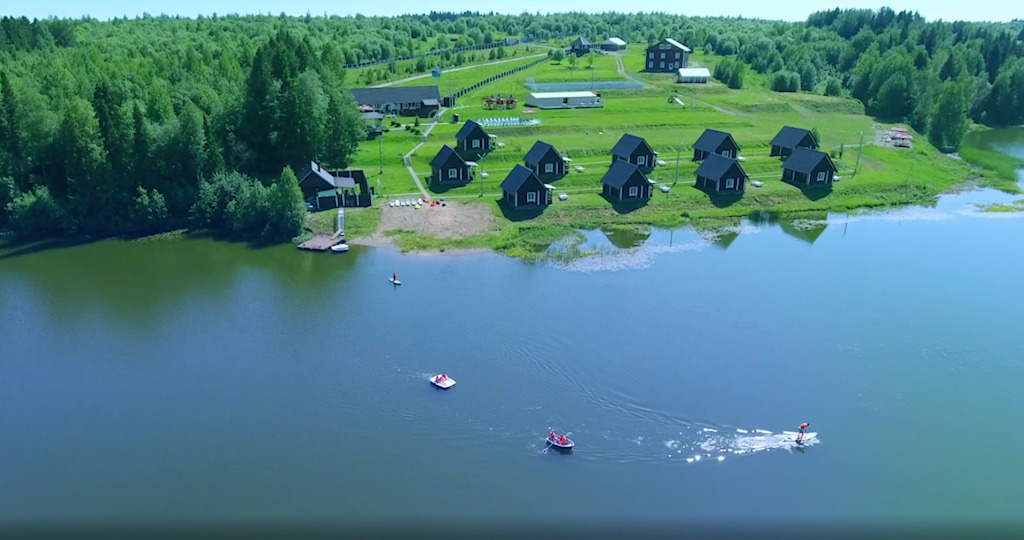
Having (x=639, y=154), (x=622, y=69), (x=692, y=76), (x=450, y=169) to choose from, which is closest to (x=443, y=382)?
(x=450, y=169)

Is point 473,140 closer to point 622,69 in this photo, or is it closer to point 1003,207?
point 1003,207

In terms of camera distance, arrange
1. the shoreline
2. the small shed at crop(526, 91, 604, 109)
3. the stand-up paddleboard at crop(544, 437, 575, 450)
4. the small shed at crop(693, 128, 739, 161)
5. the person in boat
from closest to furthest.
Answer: the stand-up paddleboard at crop(544, 437, 575, 450) < the person in boat < the shoreline < the small shed at crop(693, 128, 739, 161) < the small shed at crop(526, 91, 604, 109)

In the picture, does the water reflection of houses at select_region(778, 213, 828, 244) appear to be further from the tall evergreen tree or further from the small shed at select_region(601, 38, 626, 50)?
the small shed at select_region(601, 38, 626, 50)

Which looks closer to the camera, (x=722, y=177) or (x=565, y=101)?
(x=722, y=177)

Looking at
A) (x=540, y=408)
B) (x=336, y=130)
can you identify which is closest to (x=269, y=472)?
(x=540, y=408)

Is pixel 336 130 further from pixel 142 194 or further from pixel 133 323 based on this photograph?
pixel 133 323

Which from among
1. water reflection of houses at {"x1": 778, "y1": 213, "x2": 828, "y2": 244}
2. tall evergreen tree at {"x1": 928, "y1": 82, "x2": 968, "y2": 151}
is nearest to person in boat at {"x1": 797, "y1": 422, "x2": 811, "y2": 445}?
water reflection of houses at {"x1": 778, "y1": 213, "x2": 828, "y2": 244}

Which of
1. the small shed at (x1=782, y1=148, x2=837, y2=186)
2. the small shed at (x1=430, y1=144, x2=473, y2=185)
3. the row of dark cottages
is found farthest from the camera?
the small shed at (x1=782, y1=148, x2=837, y2=186)
